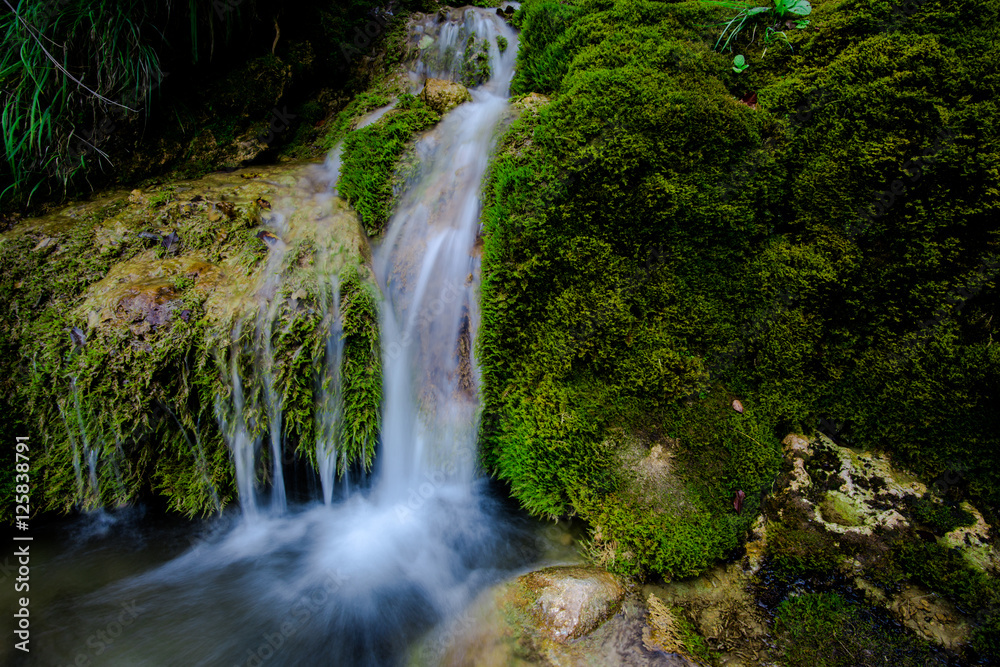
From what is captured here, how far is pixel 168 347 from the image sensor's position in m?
3.36

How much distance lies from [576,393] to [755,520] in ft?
4.89

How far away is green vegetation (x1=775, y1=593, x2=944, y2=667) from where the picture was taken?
253 cm

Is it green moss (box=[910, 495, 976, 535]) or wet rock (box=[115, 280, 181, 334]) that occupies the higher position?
wet rock (box=[115, 280, 181, 334])

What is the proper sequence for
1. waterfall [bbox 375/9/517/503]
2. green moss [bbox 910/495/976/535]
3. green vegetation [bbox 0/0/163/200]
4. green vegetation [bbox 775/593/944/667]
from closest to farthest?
green vegetation [bbox 775/593/944/667] < green moss [bbox 910/495/976/535] < green vegetation [bbox 0/0/163/200] < waterfall [bbox 375/9/517/503]

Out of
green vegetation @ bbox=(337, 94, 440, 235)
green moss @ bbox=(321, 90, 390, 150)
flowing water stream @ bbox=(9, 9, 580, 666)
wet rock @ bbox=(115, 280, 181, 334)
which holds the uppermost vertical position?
green moss @ bbox=(321, 90, 390, 150)

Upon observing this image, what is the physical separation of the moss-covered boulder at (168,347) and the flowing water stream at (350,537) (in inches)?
4.0

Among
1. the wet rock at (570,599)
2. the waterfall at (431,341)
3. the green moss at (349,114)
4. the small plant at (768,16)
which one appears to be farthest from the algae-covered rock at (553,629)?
the green moss at (349,114)

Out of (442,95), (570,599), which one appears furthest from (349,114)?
(570,599)

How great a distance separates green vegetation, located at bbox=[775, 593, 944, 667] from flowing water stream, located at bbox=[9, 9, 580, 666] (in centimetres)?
161

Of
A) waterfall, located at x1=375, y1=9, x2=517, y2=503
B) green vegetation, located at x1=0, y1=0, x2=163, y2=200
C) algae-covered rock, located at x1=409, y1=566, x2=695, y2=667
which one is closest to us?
algae-covered rock, located at x1=409, y1=566, x2=695, y2=667

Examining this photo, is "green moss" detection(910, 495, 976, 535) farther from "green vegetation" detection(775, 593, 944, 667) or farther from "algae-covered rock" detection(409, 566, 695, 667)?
"algae-covered rock" detection(409, 566, 695, 667)

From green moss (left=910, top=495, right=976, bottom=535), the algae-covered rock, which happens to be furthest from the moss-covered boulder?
green moss (left=910, top=495, right=976, bottom=535)

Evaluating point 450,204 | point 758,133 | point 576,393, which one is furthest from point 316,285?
point 758,133

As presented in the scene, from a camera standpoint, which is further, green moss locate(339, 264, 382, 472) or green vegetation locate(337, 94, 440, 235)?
green vegetation locate(337, 94, 440, 235)
